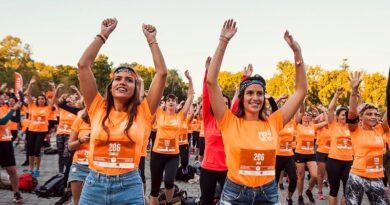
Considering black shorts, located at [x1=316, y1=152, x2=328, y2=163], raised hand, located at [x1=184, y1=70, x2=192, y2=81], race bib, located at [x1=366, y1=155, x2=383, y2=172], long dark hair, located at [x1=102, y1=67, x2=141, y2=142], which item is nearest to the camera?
long dark hair, located at [x1=102, y1=67, x2=141, y2=142]

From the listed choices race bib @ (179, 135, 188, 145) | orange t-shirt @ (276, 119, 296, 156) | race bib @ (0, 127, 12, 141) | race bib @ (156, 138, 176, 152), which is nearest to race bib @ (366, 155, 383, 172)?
orange t-shirt @ (276, 119, 296, 156)

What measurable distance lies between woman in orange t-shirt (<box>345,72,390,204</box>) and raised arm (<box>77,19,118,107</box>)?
4.04 m

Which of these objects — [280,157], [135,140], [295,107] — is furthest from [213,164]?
[280,157]

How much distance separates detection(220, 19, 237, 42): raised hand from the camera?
403 cm

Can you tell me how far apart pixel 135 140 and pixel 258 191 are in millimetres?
1333

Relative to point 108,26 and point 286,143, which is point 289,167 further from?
point 108,26

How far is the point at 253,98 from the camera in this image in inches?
169

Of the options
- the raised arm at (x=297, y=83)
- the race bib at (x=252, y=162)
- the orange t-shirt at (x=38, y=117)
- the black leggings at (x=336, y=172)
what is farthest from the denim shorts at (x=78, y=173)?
the orange t-shirt at (x=38, y=117)

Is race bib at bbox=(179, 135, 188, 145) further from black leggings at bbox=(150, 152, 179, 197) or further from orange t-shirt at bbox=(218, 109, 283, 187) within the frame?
orange t-shirt at bbox=(218, 109, 283, 187)

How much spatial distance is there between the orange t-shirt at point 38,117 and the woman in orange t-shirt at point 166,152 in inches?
206

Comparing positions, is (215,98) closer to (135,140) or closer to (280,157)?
(135,140)

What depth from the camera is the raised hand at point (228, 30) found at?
4.03 meters

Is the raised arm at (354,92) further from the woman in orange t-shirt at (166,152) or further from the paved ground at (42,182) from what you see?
the paved ground at (42,182)

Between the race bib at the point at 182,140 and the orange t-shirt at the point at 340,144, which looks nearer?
the orange t-shirt at the point at 340,144
